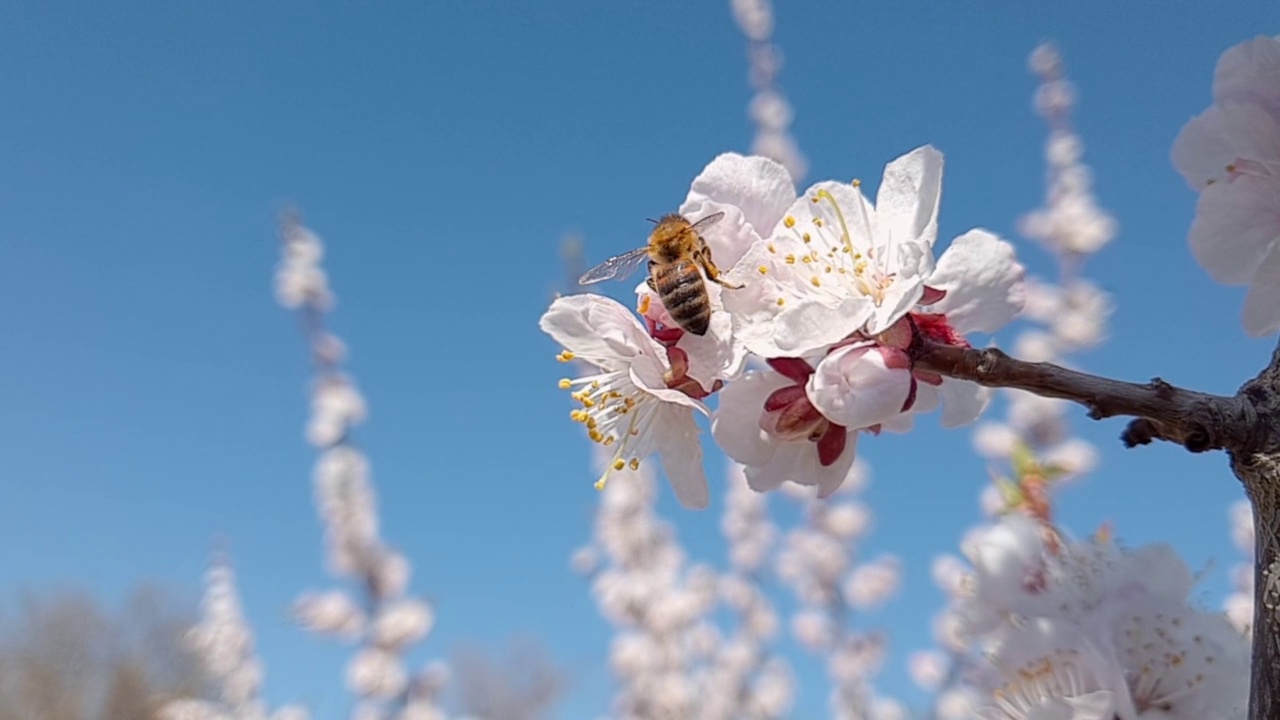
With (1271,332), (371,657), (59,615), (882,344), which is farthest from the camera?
(59,615)

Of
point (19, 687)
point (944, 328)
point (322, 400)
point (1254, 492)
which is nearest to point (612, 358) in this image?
point (944, 328)

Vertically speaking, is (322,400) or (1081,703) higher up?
(322,400)

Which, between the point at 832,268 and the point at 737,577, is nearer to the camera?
the point at 832,268

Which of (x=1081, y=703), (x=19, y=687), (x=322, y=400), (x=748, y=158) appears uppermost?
(x=19, y=687)

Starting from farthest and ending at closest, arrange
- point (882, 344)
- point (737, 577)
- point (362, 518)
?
point (737, 577)
point (362, 518)
point (882, 344)

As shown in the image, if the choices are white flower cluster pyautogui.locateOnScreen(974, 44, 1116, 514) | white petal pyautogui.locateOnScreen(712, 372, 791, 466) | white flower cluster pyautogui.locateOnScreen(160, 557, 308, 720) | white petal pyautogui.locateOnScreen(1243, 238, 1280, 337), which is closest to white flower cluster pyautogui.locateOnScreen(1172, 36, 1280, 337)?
white petal pyautogui.locateOnScreen(1243, 238, 1280, 337)

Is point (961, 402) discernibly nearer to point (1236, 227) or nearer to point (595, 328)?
point (1236, 227)

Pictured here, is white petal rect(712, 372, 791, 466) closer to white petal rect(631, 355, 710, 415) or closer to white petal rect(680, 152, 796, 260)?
white petal rect(631, 355, 710, 415)

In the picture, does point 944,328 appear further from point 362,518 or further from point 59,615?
point 59,615
